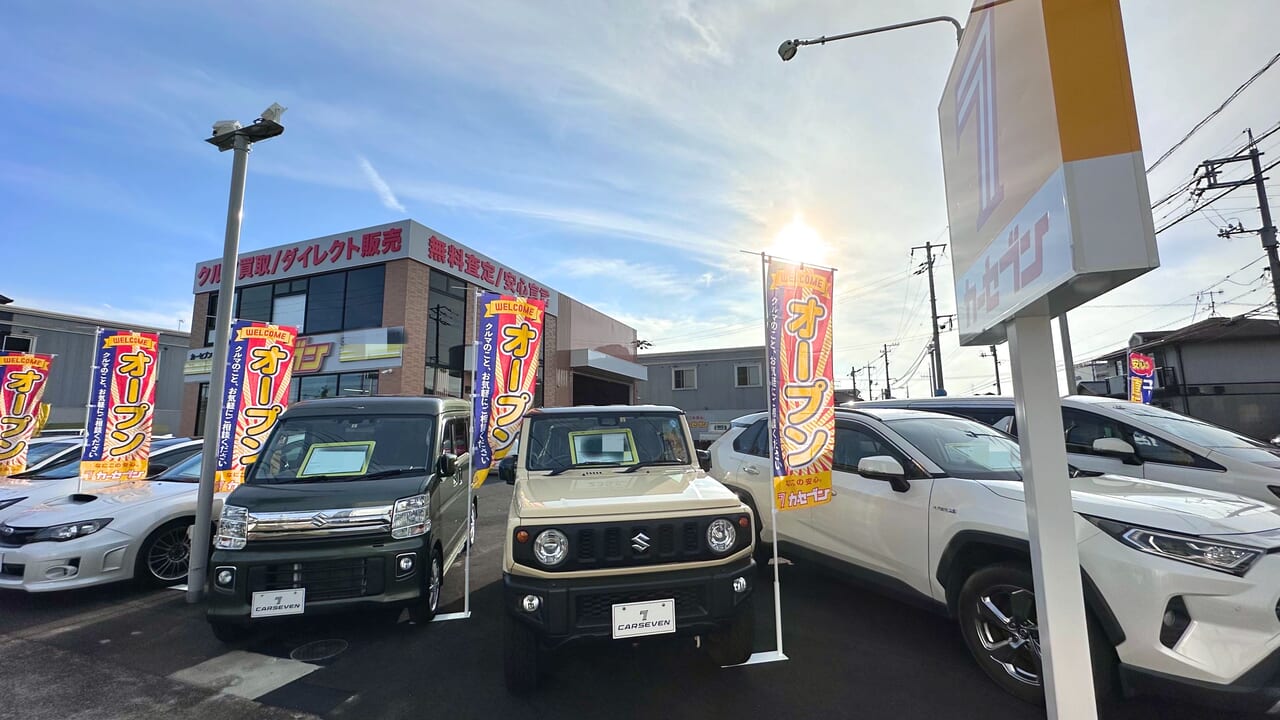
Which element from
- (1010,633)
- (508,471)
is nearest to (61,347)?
(508,471)

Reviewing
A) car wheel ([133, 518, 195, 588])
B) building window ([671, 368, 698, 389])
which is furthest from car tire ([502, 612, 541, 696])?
building window ([671, 368, 698, 389])

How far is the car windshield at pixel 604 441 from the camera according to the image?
4344 mm

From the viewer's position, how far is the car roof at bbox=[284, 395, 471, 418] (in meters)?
4.99

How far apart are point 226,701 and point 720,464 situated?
4911mm

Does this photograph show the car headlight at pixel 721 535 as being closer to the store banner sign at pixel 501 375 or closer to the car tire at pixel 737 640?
the car tire at pixel 737 640

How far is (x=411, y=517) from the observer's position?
420 centimetres

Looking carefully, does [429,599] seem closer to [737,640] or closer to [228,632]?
[228,632]

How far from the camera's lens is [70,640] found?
13.9 ft

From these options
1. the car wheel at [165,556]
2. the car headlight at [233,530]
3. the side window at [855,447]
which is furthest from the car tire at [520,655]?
the car wheel at [165,556]

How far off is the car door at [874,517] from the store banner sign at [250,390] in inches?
270

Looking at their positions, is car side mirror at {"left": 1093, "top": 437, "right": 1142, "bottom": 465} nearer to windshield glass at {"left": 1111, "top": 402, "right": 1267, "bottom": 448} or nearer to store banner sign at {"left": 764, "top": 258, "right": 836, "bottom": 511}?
Answer: windshield glass at {"left": 1111, "top": 402, "right": 1267, "bottom": 448}

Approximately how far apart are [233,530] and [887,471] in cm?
502

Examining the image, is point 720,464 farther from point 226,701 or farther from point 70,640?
point 70,640

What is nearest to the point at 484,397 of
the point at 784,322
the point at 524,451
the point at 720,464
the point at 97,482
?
the point at 524,451
